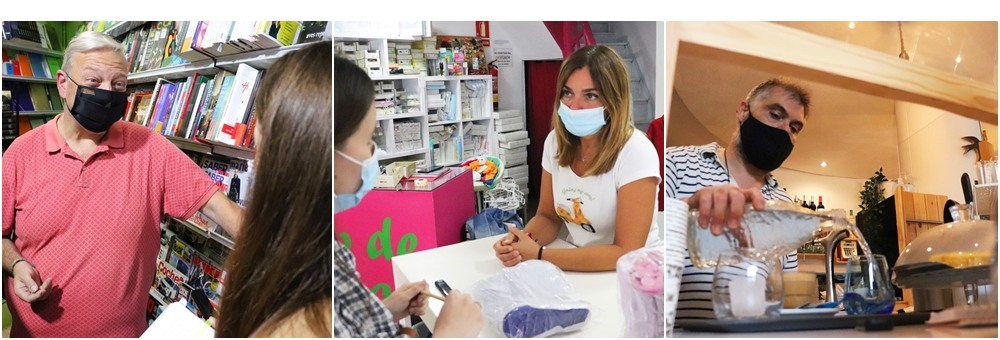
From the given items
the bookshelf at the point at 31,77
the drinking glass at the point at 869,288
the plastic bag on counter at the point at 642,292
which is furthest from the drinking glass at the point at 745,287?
the bookshelf at the point at 31,77

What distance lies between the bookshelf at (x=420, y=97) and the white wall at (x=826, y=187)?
87cm

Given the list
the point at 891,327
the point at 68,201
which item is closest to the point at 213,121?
the point at 68,201

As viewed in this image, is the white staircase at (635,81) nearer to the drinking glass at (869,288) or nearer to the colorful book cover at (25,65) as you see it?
the drinking glass at (869,288)

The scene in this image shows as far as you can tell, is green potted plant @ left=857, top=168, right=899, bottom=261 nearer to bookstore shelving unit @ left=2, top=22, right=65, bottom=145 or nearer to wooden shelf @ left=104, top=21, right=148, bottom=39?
bookstore shelving unit @ left=2, top=22, right=65, bottom=145

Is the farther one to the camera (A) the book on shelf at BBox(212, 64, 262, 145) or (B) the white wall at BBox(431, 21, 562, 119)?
(A) the book on shelf at BBox(212, 64, 262, 145)

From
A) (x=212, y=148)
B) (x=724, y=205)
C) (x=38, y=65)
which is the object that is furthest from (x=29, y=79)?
(x=724, y=205)

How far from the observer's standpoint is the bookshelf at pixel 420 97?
5.90 ft

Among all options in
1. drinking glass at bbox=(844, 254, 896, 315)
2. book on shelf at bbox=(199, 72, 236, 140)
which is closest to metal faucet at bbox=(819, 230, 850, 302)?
drinking glass at bbox=(844, 254, 896, 315)

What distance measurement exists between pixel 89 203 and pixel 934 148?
8.27 ft

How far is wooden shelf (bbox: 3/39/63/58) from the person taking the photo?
2.11 meters

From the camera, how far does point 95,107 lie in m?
1.85

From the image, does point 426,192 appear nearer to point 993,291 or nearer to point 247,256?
point 247,256

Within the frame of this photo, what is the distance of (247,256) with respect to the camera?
66.6 inches

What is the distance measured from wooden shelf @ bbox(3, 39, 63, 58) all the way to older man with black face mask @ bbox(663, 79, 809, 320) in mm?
2041
